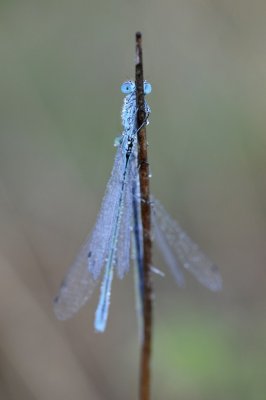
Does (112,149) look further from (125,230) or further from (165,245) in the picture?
(125,230)

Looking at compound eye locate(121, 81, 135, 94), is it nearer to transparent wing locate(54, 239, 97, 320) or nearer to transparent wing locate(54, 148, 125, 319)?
transparent wing locate(54, 148, 125, 319)

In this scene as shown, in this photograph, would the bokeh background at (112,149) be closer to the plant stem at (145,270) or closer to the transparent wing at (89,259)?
the transparent wing at (89,259)

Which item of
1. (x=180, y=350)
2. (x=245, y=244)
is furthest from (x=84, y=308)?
(x=245, y=244)

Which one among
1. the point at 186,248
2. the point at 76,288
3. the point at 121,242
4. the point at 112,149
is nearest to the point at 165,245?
the point at 186,248

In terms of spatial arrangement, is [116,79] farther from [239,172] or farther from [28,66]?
[239,172]

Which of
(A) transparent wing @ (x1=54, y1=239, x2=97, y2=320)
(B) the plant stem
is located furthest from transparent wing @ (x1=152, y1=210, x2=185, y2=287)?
(B) the plant stem

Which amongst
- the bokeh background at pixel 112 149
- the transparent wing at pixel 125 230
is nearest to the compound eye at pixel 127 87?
the transparent wing at pixel 125 230
